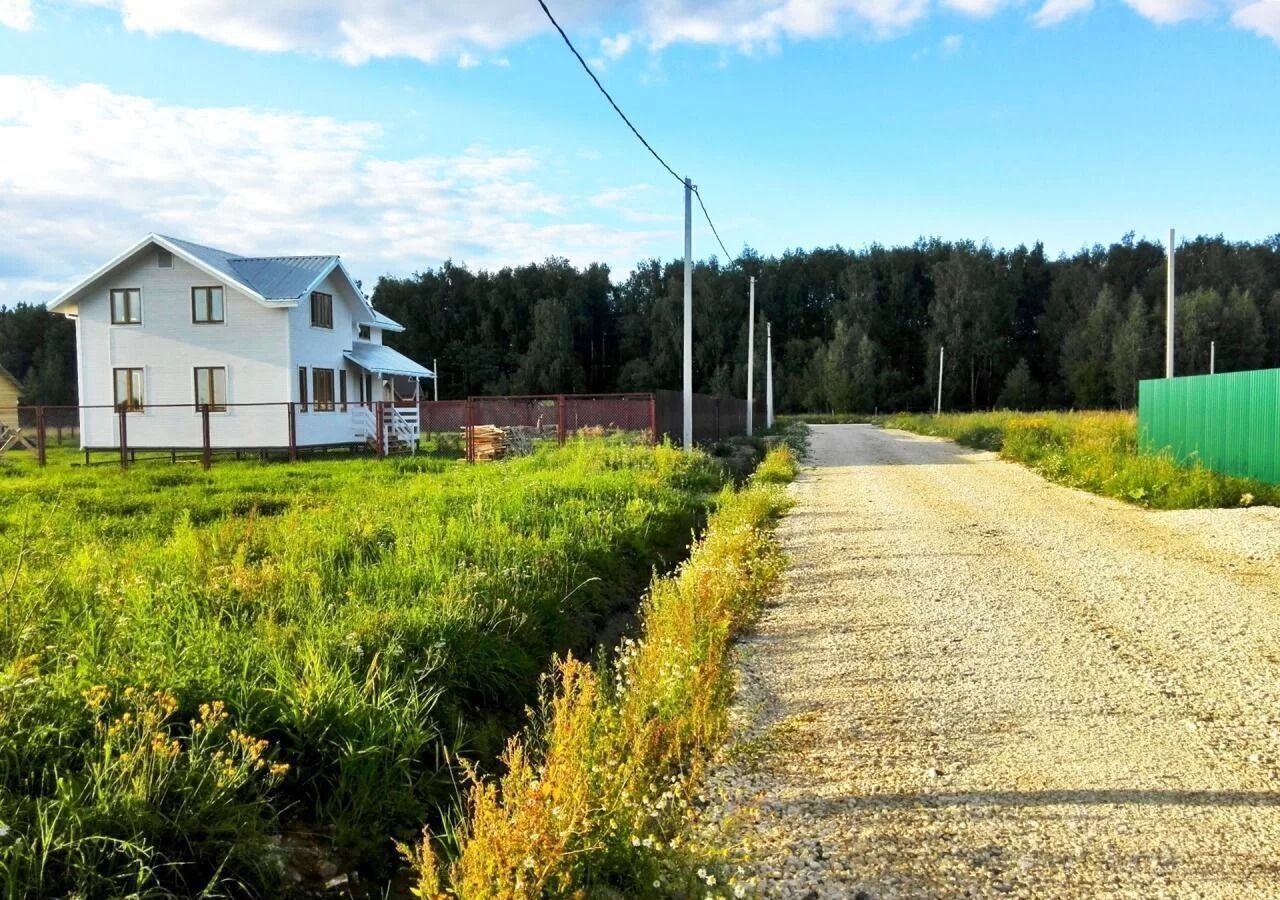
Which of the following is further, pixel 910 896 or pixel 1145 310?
pixel 1145 310

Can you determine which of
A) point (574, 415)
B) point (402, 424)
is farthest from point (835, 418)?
point (574, 415)

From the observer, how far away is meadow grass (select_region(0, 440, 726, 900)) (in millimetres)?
3279

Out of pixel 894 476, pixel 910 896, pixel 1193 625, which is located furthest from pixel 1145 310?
pixel 910 896

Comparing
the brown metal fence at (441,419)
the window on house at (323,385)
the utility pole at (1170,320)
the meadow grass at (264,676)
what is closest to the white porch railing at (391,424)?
the window on house at (323,385)

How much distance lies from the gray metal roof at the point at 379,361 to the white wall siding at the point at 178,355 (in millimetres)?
4561

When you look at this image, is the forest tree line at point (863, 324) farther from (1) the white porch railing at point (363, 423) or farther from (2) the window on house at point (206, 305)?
(2) the window on house at point (206, 305)

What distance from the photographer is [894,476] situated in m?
17.7

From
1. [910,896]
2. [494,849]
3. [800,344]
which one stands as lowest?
[910,896]

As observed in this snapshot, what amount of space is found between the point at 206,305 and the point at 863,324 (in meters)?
61.1

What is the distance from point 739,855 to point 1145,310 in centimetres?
7686

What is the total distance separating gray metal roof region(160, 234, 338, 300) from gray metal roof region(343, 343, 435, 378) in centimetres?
331

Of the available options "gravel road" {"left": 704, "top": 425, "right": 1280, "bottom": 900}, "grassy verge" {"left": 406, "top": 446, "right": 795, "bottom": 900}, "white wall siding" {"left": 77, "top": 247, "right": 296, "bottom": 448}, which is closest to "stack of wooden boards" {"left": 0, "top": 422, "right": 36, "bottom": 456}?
"white wall siding" {"left": 77, "top": 247, "right": 296, "bottom": 448}

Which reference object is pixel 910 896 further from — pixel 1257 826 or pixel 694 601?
pixel 694 601

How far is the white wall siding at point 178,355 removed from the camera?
26047 mm
